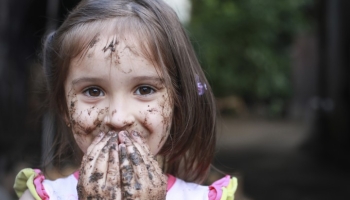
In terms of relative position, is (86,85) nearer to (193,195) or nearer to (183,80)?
(183,80)

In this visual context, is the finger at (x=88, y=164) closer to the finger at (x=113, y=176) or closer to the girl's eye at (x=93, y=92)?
the finger at (x=113, y=176)

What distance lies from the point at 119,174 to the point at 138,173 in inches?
1.9

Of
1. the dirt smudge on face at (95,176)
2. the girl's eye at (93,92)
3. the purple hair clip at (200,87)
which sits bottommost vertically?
the dirt smudge on face at (95,176)

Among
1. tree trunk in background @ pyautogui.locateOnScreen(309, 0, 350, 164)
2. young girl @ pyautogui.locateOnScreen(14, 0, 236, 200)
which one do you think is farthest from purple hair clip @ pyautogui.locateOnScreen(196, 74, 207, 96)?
tree trunk in background @ pyautogui.locateOnScreen(309, 0, 350, 164)

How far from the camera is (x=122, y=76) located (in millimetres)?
1540

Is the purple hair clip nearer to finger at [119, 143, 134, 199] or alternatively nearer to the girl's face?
the girl's face

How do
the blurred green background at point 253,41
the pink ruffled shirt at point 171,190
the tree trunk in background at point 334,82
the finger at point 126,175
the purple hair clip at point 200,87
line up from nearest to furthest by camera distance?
the finger at point 126,175 → the pink ruffled shirt at point 171,190 → the purple hair clip at point 200,87 → the tree trunk in background at point 334,82 → the blurred green background at point 253,41

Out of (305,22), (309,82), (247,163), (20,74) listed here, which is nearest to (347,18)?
(247,163)

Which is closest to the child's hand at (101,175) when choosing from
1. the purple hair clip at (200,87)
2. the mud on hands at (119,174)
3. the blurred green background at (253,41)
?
the mud on hands at (119,174)

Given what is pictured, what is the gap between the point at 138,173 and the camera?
1429 millimetres

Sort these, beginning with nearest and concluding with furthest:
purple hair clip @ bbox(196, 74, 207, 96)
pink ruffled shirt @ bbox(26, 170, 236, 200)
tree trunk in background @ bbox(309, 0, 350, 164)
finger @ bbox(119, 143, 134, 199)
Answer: finger @ bbox(119, 143, 134, 199) → pink ruffled shirt @ bbox(26, 170, 236, 200) → purple hair clip @ bbox(196, 74, 207, 96) → tree trunk in background @ bbox(309, 0, 350, 164)

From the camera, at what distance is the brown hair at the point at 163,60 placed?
1627 mm

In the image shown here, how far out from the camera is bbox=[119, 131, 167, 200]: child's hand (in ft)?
4.64

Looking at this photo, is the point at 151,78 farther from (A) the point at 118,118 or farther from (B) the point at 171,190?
(B) the point at 171,190
